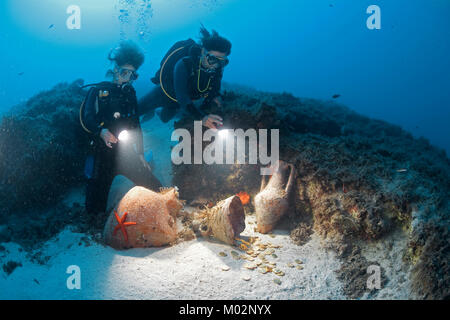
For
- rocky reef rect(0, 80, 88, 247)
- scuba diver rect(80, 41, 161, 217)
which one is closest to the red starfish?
scuba diver rect(80, 41, 161, 217)

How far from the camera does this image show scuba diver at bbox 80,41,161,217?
190 inches

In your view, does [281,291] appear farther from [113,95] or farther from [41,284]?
[113,95]

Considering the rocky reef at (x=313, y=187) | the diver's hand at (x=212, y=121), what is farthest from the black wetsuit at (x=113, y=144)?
the diver's hand at (x=212, y=121)

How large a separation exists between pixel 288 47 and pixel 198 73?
5273 inches

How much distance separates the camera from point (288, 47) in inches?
4803

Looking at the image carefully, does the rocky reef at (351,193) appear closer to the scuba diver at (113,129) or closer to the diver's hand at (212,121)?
the diver's hand at (212,121)

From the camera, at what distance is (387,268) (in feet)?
9.61

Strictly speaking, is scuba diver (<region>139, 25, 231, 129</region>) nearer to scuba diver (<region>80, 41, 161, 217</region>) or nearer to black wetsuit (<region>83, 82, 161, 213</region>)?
scuba diver (<region>80, 41, 161, 217</region>)

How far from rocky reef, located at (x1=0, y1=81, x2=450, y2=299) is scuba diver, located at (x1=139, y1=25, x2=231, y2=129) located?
1.45 ft

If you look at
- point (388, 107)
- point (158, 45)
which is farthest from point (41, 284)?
point (388, 107)

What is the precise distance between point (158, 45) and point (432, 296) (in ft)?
304

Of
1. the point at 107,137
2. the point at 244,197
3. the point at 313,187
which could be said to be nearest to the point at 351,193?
the point at 313,187

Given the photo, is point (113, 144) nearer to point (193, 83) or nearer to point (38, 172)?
point (38, 172)
